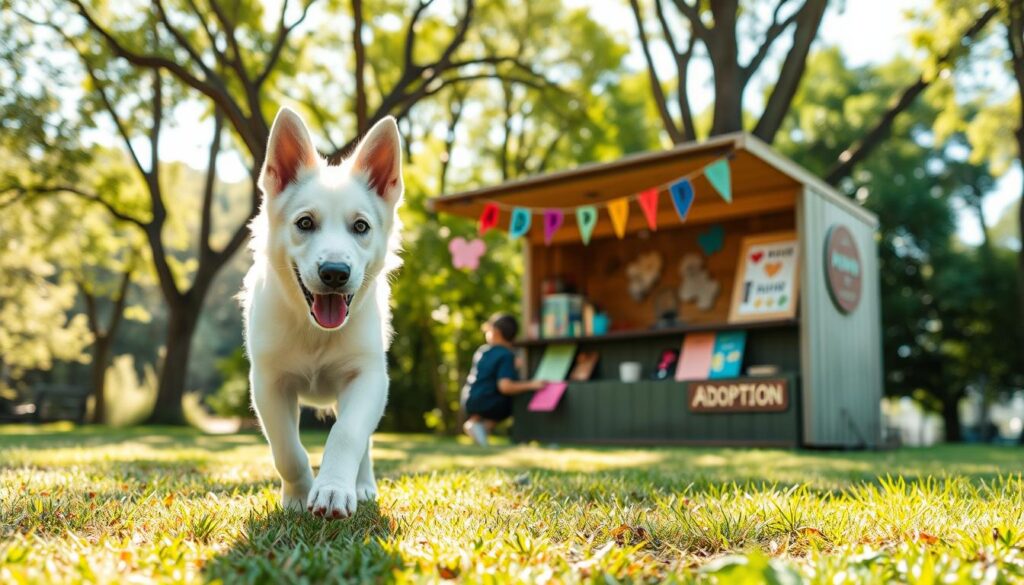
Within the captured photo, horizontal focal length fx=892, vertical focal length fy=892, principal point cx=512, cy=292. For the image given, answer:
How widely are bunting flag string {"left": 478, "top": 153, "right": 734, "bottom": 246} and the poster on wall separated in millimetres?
846

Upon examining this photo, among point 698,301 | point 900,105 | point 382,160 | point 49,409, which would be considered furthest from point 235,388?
point 382,160

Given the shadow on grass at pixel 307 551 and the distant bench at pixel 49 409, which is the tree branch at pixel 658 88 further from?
the distant bench at pixel 49 409

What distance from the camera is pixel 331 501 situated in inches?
112

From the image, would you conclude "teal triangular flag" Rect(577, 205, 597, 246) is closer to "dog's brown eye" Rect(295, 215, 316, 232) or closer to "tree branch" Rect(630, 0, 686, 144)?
"tree branch" Rect(630, 0, 686, 144)

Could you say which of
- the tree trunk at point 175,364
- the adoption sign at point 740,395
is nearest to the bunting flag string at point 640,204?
the adoption sign at point 740,395

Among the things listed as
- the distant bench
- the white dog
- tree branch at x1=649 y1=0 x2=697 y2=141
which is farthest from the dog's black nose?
the distant bench

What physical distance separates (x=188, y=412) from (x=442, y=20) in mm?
11311

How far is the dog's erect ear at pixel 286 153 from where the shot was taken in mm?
3467

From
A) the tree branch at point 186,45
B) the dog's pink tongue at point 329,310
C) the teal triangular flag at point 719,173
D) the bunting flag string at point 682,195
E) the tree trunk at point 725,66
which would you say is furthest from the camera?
the tree branch at point 186,45

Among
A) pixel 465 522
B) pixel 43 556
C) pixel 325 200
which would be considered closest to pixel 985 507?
pixel 465 522

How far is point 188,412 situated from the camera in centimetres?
2183

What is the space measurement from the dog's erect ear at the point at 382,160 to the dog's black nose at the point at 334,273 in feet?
1.90

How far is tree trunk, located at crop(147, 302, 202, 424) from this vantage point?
19812mm

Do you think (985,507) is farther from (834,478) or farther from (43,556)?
(43,556)
